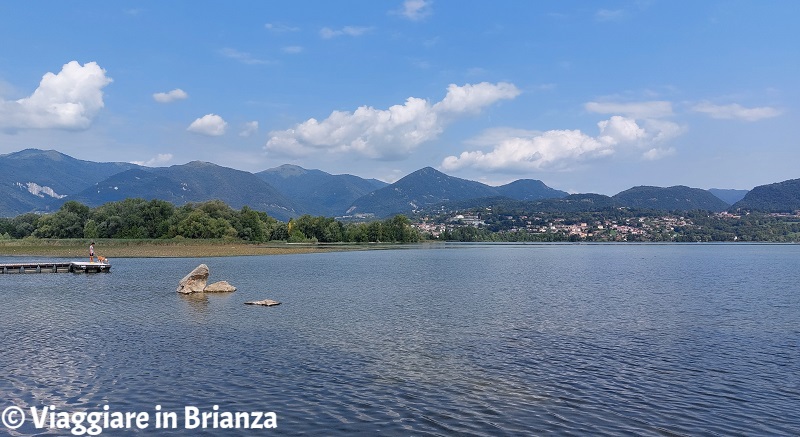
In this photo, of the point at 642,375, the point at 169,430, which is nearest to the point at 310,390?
the point at 169,430

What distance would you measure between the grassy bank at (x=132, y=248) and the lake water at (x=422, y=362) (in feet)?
315

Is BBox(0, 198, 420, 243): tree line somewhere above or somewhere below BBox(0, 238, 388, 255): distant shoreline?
above

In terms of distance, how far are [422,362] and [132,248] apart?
479ft

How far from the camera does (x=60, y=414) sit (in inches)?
712

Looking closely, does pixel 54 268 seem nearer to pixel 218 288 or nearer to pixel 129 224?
pixel 218 288

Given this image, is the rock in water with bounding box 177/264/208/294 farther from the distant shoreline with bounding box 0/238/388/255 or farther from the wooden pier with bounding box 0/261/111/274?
the distant shoreline with bounding box 0/238/388/255

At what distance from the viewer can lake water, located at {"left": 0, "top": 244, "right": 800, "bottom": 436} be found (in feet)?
59.5

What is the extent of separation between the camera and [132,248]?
151m

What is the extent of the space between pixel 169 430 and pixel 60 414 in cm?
433

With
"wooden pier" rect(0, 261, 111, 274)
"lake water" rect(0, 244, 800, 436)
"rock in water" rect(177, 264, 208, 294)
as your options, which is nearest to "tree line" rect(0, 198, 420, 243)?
"wooden pier" rect(0, 261, 111, 274)

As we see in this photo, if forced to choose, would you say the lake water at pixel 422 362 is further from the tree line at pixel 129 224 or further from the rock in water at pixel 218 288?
Result: the tree line at pixel 129 224

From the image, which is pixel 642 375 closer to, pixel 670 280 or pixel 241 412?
pixel 241 412

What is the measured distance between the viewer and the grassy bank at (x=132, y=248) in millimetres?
139875

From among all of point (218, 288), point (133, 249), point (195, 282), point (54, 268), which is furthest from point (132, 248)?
point (195, 282)
